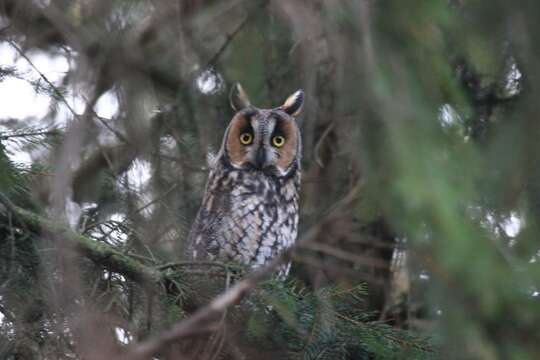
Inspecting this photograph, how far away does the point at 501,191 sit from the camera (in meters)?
1.58

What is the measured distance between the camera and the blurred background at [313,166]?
1.41 meters

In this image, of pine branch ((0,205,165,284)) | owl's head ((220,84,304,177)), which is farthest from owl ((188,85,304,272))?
pine branch ((0,205,165,284))

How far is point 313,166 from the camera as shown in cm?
432

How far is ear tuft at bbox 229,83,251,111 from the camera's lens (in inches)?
149

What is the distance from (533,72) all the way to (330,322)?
113 cm

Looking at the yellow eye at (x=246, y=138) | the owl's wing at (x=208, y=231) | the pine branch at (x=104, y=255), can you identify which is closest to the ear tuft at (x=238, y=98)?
the yellow eye at (x=246, y=138)

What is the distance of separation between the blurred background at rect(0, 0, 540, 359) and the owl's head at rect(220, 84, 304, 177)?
164 millimetres

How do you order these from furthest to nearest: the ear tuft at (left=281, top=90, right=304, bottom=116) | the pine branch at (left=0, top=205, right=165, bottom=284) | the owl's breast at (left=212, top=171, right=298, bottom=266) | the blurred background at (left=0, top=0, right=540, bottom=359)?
the ear tuft at (left=281, top=90, right=304, bottom=116) → the owl's breast at (left=212, top=171, right=298, bottom=266) → the pine branch at (left=0, top=205, right=165, bottom=284) → the blurred background at (left=0, top=0, right=540, bottom=359)

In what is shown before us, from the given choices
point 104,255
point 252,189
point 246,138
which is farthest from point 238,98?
point 104,255

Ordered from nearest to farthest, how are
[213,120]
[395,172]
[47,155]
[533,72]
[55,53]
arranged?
1. [395,172]
2. [533,72]
3. [47,155]
4. [55,53]
5. [213,120]

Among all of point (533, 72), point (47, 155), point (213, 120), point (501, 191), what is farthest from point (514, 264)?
point (213, 120)

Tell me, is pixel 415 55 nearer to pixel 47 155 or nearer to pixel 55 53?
pixel 47 155

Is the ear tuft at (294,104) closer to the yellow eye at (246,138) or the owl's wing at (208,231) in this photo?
the yellow eye at (246,138)

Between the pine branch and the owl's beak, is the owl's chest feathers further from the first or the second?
the pine branch
